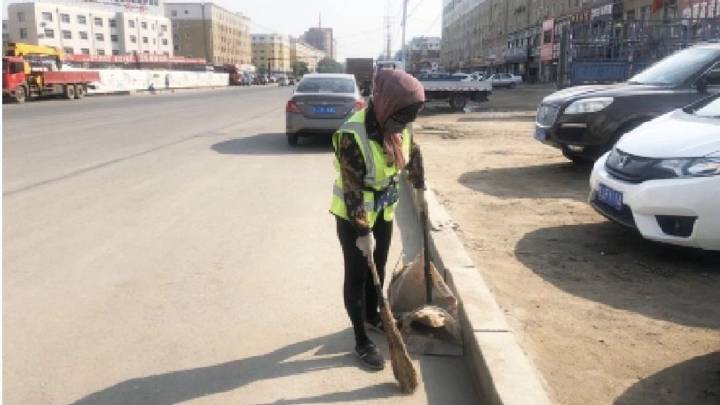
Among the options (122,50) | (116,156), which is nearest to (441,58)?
(122,50)

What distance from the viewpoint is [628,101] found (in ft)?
24.7

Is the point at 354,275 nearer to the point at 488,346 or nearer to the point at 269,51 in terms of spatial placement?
the point at 488,346

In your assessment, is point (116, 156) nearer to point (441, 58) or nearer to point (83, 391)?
point (83, 391)

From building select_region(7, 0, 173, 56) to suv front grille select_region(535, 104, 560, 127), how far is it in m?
93.5

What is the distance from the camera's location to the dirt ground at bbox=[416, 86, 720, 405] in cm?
295

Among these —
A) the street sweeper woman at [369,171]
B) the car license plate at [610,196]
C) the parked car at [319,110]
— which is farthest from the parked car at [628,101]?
the street sweeper woman at [369,171]

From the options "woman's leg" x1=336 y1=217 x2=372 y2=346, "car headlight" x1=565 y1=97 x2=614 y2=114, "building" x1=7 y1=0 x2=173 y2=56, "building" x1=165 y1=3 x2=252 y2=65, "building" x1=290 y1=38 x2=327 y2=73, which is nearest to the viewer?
"woman's leg" x1=336 y1=217 x2=372 y2=346

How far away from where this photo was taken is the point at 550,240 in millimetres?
5293

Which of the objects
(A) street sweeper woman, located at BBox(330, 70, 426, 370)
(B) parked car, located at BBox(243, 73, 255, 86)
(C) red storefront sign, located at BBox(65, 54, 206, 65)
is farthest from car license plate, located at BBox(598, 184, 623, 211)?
(B) parked car, located at BBox(243, 73, 255, 86)

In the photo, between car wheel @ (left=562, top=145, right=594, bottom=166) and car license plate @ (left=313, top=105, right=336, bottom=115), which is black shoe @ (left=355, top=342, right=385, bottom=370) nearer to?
car wheel @ (left=562, top=145, right=594, bottom=166)

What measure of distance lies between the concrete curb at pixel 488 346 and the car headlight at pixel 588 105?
14.2 ft

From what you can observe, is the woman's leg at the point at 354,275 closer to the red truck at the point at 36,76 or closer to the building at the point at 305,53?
the red truck at the point at 36,76

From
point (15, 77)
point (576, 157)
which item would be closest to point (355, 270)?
point (576, 157)

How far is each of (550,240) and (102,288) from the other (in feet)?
12.1
